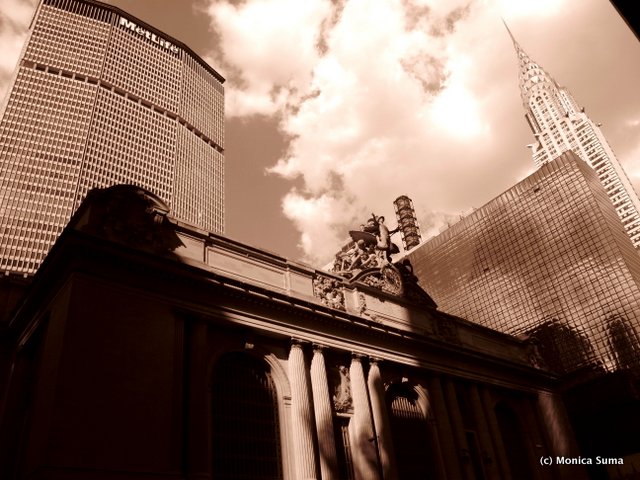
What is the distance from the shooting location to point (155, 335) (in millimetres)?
17625

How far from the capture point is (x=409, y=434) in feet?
82.8

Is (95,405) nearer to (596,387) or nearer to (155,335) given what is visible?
(155,335)

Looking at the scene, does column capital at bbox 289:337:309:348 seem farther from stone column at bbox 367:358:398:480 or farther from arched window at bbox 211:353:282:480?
stone column at bbox 367:358:398:480

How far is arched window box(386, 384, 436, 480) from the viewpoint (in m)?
24.2

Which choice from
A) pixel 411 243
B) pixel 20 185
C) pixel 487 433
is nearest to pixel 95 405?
pixel 487 433

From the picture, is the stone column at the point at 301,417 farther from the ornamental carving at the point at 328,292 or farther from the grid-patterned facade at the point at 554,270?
the grid-patterned facade at the point at 554,270

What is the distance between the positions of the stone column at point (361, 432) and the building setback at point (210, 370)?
6 cm

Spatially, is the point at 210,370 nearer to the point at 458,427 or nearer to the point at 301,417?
the point at 301,417

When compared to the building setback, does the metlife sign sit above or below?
above

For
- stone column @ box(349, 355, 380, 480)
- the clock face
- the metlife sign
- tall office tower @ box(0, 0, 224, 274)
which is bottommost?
stone column @ box(349, 355, 380, 480)

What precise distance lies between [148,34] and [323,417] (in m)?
Result: 109

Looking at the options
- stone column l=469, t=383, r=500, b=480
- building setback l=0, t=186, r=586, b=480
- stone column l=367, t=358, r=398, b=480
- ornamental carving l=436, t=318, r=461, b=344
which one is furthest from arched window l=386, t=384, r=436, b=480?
ornamental carving l=436, t=318, r=461, b=344

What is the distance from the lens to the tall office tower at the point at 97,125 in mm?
85125

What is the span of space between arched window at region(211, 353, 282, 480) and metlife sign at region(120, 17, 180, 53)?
10626 centimetres
